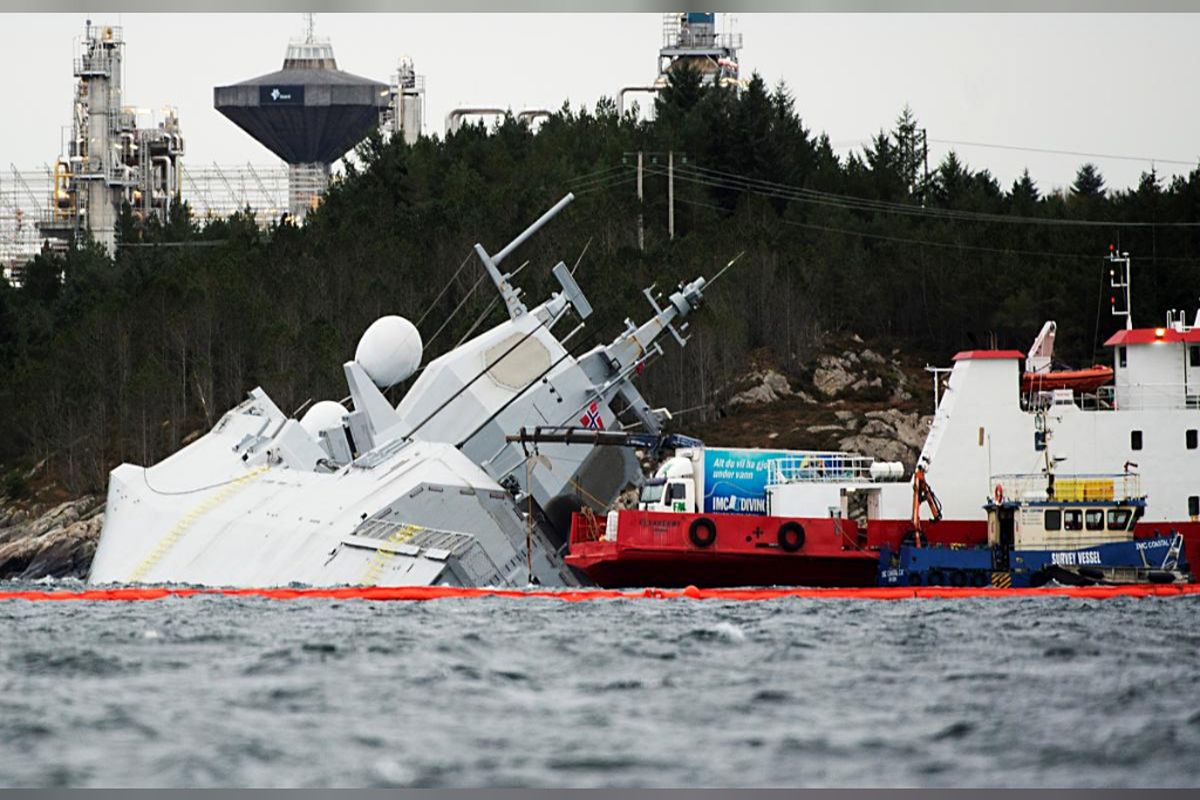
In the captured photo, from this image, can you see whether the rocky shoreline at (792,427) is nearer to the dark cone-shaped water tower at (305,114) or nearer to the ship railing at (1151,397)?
the ship railing at (1151,397)

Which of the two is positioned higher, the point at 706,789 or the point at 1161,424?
the point at 1161,424

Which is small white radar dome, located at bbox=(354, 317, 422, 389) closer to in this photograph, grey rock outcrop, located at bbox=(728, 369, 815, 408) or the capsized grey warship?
the capsized grey warship

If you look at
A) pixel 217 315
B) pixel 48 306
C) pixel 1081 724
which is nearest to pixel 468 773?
pixel 1081 724

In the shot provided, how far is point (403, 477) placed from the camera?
47250mm

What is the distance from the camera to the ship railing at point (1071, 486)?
148 feet

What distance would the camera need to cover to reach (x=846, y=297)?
93875mm

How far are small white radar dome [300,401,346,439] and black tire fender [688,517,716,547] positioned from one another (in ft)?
54.7

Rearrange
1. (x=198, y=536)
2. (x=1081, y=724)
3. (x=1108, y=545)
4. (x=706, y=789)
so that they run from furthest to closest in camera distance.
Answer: (x=198, y=536) → (x=1108, y=545) → (x=1081, y=724) → (x=706, y=789)

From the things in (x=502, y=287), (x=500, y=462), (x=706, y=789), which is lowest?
(x=706, y=789)

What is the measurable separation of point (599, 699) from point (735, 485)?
25338mm

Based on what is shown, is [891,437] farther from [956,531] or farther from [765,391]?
[956,531]

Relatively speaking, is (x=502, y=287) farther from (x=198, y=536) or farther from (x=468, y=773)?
(x=468, y=773)

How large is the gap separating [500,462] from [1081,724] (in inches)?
1234

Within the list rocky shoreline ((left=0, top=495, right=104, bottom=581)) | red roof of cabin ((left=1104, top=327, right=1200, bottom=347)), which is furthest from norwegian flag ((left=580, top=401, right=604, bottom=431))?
rocky shoreline ((left=0, top=495, right=104, bottom=581))
